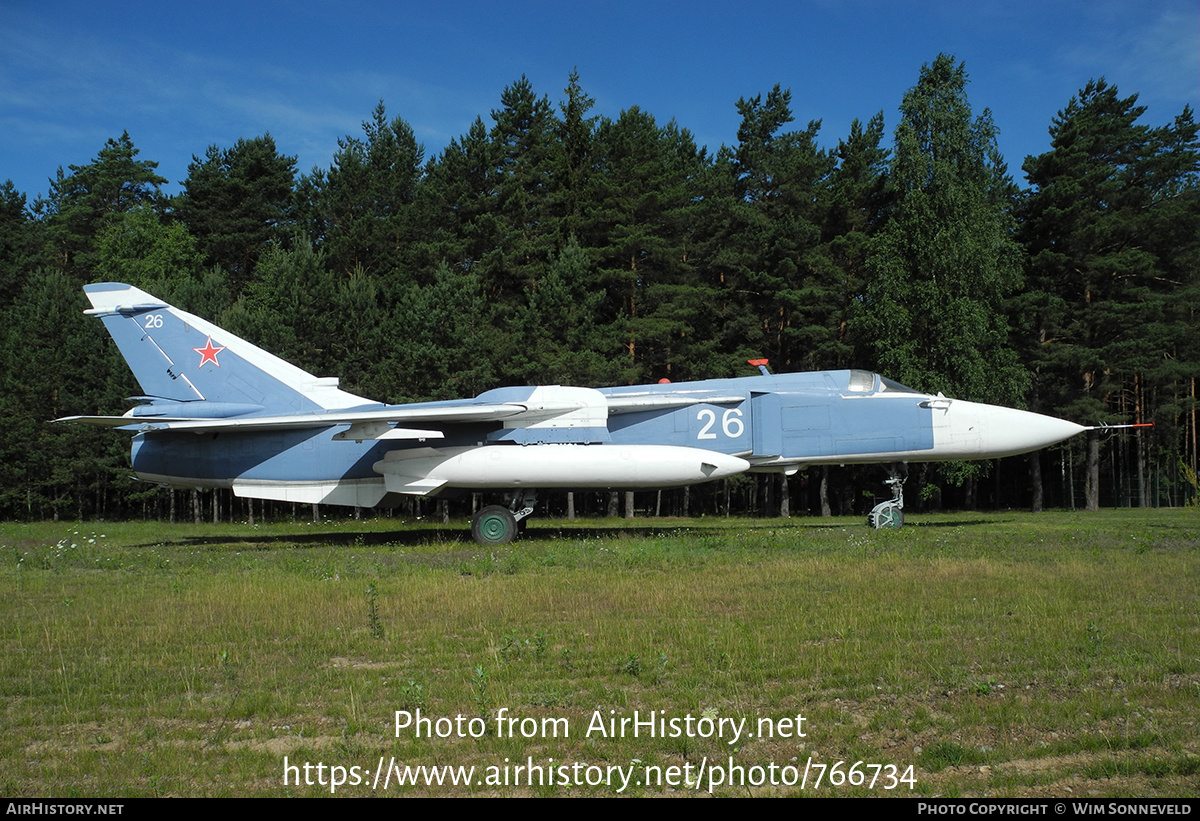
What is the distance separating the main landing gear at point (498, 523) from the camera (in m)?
15.5

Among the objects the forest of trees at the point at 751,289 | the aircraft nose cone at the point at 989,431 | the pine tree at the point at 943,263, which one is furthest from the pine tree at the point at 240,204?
the aircraft nose cone at the point at 989,431

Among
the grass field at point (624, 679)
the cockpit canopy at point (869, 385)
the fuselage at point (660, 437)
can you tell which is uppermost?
the cockpit canopy at point (869, 385)

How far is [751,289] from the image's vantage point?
119 feet

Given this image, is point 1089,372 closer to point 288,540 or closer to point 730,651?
point 288,540

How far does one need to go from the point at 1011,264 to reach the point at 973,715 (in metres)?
32.0

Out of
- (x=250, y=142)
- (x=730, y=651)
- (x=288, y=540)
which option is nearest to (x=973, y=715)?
(x=730, y=651)

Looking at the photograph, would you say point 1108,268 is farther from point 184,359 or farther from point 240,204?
point 240,204

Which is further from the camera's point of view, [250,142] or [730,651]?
[250,142]

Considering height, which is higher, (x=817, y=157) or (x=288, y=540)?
(x=817, y=157)

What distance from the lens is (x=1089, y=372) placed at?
112ft

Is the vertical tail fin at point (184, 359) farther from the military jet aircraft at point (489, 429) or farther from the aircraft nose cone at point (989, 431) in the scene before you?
the aircraft nose cone at point (989, 431)

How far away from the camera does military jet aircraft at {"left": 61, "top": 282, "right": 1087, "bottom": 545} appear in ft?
51.3

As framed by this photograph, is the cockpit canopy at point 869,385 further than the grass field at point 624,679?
Yes

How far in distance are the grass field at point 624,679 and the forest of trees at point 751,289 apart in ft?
70.1
